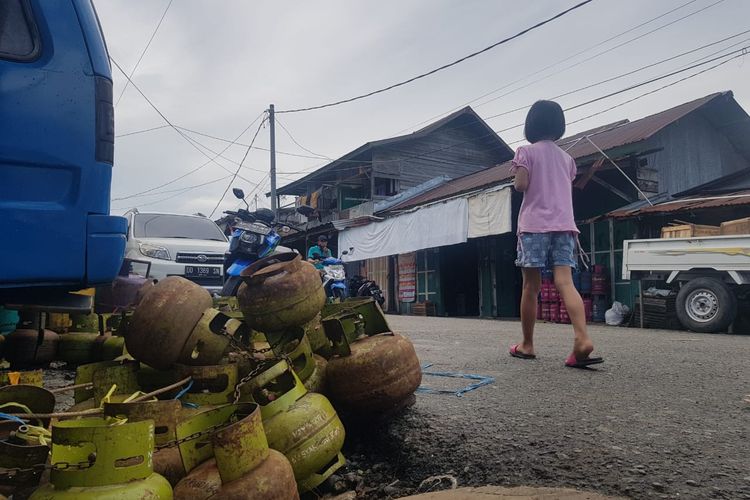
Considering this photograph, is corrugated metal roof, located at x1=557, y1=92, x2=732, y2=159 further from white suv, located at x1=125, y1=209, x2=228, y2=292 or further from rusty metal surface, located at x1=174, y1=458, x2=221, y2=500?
rusty metal surface, located at x1=174, y1=458, x2=221, y2=500

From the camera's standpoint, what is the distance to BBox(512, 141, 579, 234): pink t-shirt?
370 cm

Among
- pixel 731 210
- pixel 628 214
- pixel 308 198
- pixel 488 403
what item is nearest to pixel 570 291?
pixel 488 403

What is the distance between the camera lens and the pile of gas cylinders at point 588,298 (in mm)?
11281

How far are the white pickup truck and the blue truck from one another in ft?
29.5

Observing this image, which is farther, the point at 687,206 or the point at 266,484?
the point at 687,206

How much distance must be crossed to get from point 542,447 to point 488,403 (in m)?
0.67

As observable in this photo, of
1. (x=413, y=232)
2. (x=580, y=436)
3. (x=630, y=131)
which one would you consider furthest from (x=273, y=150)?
(x=580, y=436)

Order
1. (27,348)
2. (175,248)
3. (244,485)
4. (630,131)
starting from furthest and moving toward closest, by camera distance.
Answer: (630,131) < (175,248) < (27,348) < (244,485)

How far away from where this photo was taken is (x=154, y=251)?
25.9 feet

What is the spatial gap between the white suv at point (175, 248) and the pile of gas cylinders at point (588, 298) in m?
7.21

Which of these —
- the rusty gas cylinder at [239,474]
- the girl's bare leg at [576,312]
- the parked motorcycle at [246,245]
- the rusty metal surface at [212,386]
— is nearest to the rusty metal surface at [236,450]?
the rusty gas cylinder at [239,474]

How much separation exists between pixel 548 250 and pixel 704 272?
6.68 meters

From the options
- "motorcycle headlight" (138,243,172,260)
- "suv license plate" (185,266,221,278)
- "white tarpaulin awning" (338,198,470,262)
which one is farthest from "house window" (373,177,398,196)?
"motorcycle headlight" (138,243,172,260)

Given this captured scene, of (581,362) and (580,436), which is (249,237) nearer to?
(581,362)
